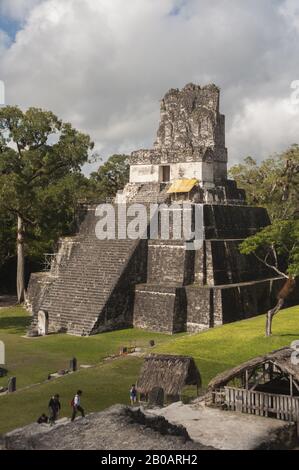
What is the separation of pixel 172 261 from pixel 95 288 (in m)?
2.96

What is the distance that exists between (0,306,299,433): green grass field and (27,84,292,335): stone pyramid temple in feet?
3.11

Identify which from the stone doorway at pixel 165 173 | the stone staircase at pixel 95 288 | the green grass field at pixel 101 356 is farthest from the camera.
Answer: the stone doorway at pixel 165 173

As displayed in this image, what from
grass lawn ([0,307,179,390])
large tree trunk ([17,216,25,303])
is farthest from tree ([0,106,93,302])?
grass lawn ([0,307,179,390])

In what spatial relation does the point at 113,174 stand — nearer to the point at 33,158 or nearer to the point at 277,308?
the point at 33,158

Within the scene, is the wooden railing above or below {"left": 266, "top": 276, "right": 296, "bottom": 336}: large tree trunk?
below

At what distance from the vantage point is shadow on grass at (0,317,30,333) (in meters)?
19.4

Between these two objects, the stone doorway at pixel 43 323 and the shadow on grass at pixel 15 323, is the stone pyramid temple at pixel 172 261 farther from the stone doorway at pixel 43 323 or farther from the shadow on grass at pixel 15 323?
the shadow on grass at pixel 15 323

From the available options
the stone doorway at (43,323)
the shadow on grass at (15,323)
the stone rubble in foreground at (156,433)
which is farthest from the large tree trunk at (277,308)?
the shadow on grass at (15,323)

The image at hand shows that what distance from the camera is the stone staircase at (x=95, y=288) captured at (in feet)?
60.6

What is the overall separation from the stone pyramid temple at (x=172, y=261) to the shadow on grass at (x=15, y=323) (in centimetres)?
80

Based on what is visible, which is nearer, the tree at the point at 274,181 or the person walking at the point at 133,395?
the person walking at the point at 133,395

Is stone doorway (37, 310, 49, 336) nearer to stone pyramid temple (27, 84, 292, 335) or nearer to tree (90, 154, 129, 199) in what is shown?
stone pyramid temple (27, 84, 292, 335)

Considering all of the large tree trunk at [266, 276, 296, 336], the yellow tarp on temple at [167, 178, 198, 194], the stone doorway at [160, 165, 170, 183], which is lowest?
the large tree trunk at [266, 276, 296, 336]

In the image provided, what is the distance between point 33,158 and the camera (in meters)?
23.9
